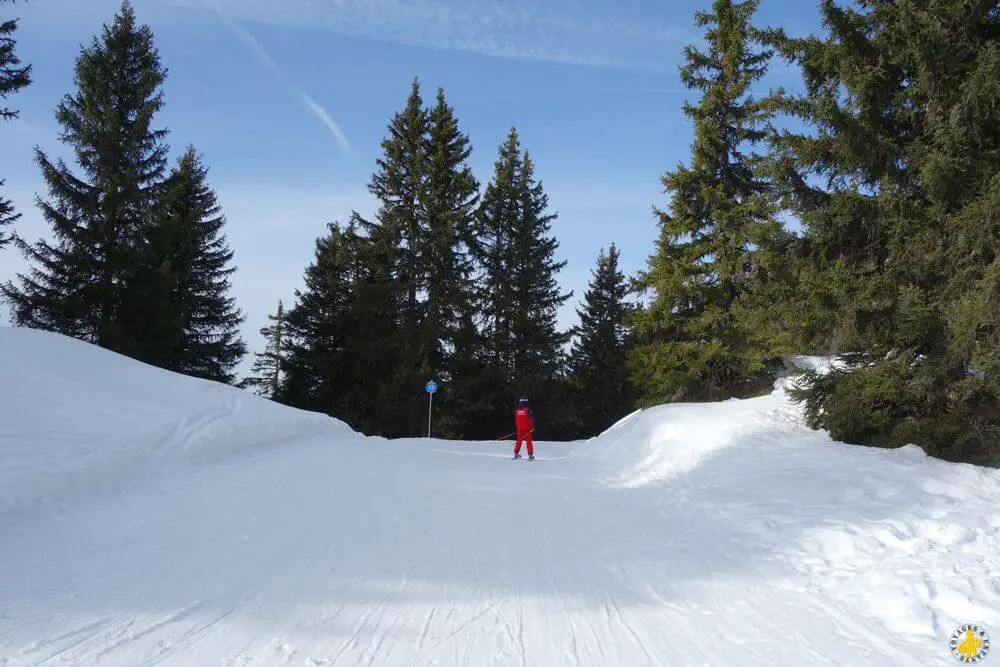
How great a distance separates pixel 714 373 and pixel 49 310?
22.9 m

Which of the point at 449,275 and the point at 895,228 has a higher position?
the point at 449,275

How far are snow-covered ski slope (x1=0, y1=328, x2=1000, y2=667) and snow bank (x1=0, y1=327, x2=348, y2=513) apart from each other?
0.04 meters

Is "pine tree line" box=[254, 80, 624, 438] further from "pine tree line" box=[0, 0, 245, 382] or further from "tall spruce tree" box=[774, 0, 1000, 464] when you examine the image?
"tall spruce tree" box=[774, 0, 1000, 464]

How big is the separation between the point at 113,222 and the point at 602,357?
94.2 feet

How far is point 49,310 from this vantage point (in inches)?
755

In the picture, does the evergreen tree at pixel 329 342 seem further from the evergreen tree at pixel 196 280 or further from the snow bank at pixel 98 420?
the snow bank at pixel 98 420

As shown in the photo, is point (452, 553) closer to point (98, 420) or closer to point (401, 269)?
point (98, 420)

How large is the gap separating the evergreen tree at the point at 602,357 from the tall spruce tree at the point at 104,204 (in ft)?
80.8

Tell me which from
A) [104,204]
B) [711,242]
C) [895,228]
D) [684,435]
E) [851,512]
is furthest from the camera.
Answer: [104,204]

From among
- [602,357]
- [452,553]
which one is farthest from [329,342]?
[452,553]

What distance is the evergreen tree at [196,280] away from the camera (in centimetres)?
2233

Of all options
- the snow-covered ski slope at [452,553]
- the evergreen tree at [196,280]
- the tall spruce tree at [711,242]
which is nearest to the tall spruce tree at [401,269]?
the evergreen tree at [196,280]

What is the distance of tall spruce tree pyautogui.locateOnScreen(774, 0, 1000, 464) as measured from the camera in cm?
675

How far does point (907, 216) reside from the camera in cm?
760
